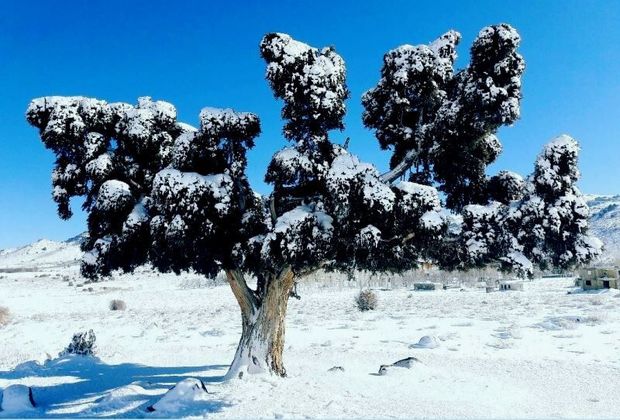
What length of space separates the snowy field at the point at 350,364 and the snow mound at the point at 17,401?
0.50 ft

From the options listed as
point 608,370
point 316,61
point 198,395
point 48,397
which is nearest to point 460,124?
point 316,61

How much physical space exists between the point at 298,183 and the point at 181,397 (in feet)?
18.8

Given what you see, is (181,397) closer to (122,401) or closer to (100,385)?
(122,401)

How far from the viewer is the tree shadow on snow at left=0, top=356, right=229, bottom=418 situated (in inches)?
409

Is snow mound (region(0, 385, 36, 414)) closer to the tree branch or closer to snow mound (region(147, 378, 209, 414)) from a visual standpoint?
snow mound (region(147, 378, 209, 414))

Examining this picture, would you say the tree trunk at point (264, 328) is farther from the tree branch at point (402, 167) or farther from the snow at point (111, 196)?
the tree branch at point (402, 167)

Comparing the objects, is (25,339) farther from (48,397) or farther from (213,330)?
(48,397)

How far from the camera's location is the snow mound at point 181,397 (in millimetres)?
10103

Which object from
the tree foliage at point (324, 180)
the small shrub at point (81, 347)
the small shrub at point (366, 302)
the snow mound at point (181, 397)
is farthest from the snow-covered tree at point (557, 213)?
the small shrub at point (366, 302)

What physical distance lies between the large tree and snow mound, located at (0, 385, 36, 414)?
3.12 meters

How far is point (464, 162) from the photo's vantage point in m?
12.4

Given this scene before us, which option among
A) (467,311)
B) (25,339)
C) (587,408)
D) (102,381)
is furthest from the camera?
(467,311)

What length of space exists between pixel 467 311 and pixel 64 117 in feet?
120

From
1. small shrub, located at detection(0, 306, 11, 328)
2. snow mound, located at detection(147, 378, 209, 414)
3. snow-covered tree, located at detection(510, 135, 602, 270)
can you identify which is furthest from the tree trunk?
small shrub, located at detection(0, 306, 11, 328)
